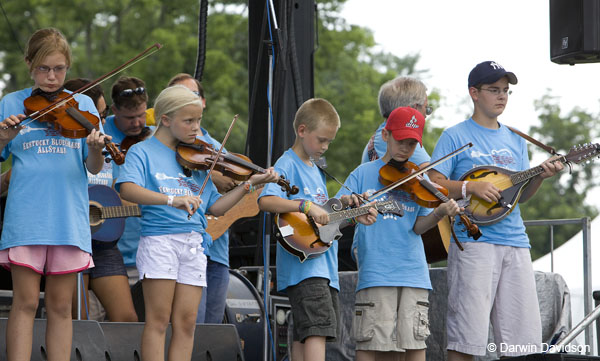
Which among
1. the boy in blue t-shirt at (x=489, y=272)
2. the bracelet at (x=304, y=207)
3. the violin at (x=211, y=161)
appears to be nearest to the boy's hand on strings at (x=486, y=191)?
the boy in blue t-shirt at (x=489, y=272)

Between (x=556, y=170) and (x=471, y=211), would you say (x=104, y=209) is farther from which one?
(x=556, y=170)

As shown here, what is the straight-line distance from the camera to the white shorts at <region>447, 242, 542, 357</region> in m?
4.37

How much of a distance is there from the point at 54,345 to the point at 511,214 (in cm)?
241

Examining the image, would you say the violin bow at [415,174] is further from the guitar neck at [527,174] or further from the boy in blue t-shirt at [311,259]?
the guitar neck at [527,174]

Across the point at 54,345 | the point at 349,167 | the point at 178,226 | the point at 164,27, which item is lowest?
the point at 54,345

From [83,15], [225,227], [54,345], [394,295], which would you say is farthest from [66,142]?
[83,15]

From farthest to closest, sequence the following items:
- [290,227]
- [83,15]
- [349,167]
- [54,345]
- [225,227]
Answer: [349,167], [83,15], [225,227], [290,227], [54,345]

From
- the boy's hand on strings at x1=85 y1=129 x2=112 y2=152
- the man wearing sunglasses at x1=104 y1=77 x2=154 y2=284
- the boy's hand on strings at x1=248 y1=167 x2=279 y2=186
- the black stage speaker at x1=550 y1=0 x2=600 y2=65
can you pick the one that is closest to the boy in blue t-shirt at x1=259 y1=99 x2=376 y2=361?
the boy's hand on strings at x1=248 y1=167 x2=279 y2=186

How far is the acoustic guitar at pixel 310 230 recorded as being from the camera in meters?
4.19

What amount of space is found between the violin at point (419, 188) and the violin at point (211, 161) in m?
0.56

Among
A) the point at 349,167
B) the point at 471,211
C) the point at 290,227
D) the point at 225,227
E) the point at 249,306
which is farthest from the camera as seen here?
the point at 349,167

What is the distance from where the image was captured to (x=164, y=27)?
18.5 m

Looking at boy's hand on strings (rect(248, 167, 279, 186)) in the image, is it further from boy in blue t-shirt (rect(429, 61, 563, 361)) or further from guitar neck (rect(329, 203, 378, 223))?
boy in blue t-shirt (rect(429, 61, 563, 361))

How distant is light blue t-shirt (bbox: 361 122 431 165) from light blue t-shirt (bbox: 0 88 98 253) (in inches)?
67.8
